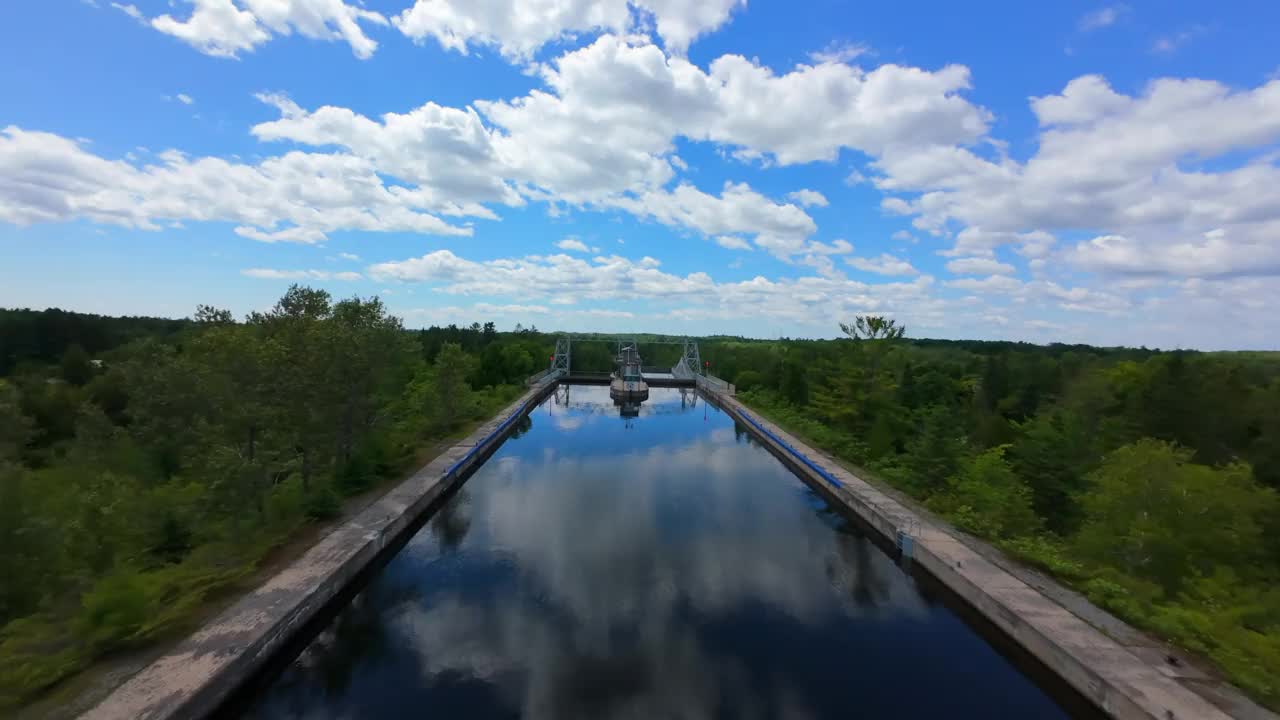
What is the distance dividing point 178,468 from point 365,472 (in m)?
8.04

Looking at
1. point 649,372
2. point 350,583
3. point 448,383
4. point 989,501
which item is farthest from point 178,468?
point 649,372

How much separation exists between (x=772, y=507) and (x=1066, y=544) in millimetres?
13560

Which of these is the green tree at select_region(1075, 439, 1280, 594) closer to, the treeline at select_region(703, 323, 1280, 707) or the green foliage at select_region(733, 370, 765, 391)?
Result: the treeline at select_region(703, 323, 1280, 707)

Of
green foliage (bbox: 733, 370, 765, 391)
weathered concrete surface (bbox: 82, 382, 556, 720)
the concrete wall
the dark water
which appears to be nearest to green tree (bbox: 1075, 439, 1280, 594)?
the concrete wall

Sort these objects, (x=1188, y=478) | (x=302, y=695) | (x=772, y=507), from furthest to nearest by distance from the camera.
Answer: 1. (x=772, y=507)
2. (x=1188, y=478)
3. (x=302, y=695)

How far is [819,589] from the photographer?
2106 cm

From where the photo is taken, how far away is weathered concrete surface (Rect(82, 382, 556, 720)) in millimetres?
11484

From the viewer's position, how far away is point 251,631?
1433 centimetres

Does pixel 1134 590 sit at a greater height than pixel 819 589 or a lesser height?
greater

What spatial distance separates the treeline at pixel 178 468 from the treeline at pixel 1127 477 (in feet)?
88.4

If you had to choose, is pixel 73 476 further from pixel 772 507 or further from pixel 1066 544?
pixel 1066 544

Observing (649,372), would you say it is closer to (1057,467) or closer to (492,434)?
(492,434)

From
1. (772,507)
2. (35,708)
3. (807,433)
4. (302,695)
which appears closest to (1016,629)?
(772,507)

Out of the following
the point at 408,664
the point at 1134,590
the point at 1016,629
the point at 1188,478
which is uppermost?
the point at 1188,478
